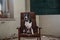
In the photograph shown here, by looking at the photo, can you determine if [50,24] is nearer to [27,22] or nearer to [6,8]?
[27,22]

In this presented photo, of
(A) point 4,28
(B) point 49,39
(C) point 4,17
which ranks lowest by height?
(B) point 49,39

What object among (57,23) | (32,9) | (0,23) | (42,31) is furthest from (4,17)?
(57,23)

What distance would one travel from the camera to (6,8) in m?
5.69

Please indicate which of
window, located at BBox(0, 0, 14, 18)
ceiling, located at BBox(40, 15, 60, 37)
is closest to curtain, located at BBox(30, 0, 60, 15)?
ceiling, located at BBox(40, 15, 60, 37)

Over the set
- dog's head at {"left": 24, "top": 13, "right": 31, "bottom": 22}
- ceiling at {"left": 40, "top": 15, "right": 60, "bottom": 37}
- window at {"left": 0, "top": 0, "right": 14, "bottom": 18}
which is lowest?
ceiling at {"left": 40, "top": 15, "right": 60, "bottom": 37}

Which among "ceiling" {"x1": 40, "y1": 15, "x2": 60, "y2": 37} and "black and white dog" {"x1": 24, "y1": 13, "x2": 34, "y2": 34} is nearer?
"black and white dog" {"x1": 24, "y1": 13, "x2": 34, "y2": 34}

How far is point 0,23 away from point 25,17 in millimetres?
1088

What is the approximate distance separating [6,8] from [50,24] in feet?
5.21

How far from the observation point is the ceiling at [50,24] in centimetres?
571

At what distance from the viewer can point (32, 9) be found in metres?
5.58

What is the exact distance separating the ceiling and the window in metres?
1.09

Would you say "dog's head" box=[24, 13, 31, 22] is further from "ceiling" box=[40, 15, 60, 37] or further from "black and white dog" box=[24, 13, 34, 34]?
"ceiling" box=[40, 15, 60, 37]

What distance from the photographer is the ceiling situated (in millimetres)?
5707

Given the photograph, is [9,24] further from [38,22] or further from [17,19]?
[38,22]
